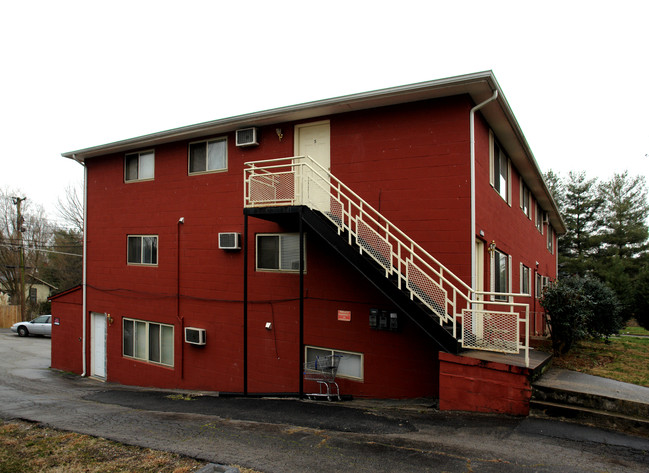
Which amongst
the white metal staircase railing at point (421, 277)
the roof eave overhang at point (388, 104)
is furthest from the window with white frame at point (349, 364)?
the roof eave overhang at point (388, 104)

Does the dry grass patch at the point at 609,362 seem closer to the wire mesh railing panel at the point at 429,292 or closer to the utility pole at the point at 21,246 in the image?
the wire mesh railing panel at the point at 429,292

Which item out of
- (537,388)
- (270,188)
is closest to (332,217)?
(270,188)

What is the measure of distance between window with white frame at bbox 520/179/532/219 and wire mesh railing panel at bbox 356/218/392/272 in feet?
25.9

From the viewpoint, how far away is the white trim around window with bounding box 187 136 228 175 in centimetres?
1118

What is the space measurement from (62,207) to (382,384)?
33.6 m

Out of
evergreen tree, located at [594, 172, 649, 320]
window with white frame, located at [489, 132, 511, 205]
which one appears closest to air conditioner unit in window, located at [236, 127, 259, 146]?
window with white frame, located at [489, 132, 511, 205]

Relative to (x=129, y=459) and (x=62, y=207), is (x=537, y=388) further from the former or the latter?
(x=62, y=207)

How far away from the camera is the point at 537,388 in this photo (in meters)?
6.19

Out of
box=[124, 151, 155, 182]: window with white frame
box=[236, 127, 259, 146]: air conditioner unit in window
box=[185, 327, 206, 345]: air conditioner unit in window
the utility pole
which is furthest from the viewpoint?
the utility pole

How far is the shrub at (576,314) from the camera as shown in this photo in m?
9.01

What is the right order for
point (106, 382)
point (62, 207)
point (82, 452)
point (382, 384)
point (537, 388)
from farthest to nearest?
point (62, 207)
point (106, 382)
point (382, 384)
point (537, 388)
point (82, 452)

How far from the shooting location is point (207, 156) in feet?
37.7

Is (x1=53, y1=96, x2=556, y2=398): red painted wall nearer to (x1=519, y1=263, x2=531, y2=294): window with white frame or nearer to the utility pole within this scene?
(x1=519, y1=263, x2=531, y2=294): window with white frame

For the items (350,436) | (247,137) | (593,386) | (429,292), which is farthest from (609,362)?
(247,137)
